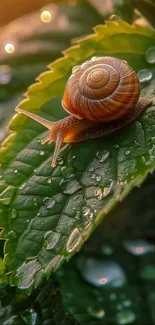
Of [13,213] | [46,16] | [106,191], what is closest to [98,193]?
[106,191]

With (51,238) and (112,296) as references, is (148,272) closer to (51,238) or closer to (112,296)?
(112,296)

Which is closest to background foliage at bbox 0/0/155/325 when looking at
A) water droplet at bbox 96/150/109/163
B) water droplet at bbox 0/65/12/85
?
water droplet at bbox 96/150/109/163

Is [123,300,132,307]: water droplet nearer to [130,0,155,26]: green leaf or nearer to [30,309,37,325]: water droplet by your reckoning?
[30,309,37,325]: water droplet

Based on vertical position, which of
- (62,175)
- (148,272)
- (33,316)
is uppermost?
(62,175)

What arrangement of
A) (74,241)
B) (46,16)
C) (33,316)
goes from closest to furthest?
1. (74,241)
2. (33,316)
3. (46,16)

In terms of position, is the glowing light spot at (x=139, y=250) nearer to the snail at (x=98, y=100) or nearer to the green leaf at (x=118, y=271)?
the green leaf at (x=118, y=271)

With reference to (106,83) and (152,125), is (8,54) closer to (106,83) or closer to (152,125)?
(106,83)
